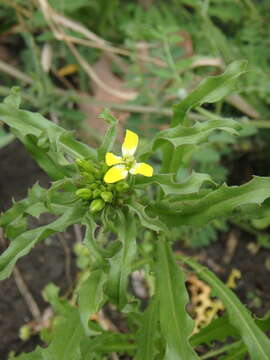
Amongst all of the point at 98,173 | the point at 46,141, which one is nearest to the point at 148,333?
the point at 98,173

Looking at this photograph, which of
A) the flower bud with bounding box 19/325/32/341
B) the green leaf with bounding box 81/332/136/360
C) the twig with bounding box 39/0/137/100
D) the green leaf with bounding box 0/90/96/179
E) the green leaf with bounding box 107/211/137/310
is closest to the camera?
the green leaf with bounding box 107/211/137/310

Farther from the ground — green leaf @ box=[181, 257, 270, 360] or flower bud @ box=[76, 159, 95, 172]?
flower bud @ box=[76, 159, 95, 172]

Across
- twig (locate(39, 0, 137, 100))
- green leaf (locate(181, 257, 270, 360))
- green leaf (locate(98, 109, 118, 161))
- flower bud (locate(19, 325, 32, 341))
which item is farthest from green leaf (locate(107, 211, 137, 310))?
twig (locate(39, 0, 137, 100))

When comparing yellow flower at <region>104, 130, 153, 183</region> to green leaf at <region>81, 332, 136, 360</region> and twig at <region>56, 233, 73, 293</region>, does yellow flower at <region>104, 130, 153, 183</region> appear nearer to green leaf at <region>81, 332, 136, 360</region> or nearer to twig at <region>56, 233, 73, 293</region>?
green leaf at <region>81, 332, 136, 360</region>

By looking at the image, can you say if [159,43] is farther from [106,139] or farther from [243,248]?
[106,139]

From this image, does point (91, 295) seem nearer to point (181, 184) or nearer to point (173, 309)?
point (173, 309)

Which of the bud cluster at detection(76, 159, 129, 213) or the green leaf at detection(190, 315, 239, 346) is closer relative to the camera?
the bud cluster at detection(76, 159, 129, 213)

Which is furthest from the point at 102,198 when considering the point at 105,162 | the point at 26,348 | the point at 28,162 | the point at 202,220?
the point at 28,162
